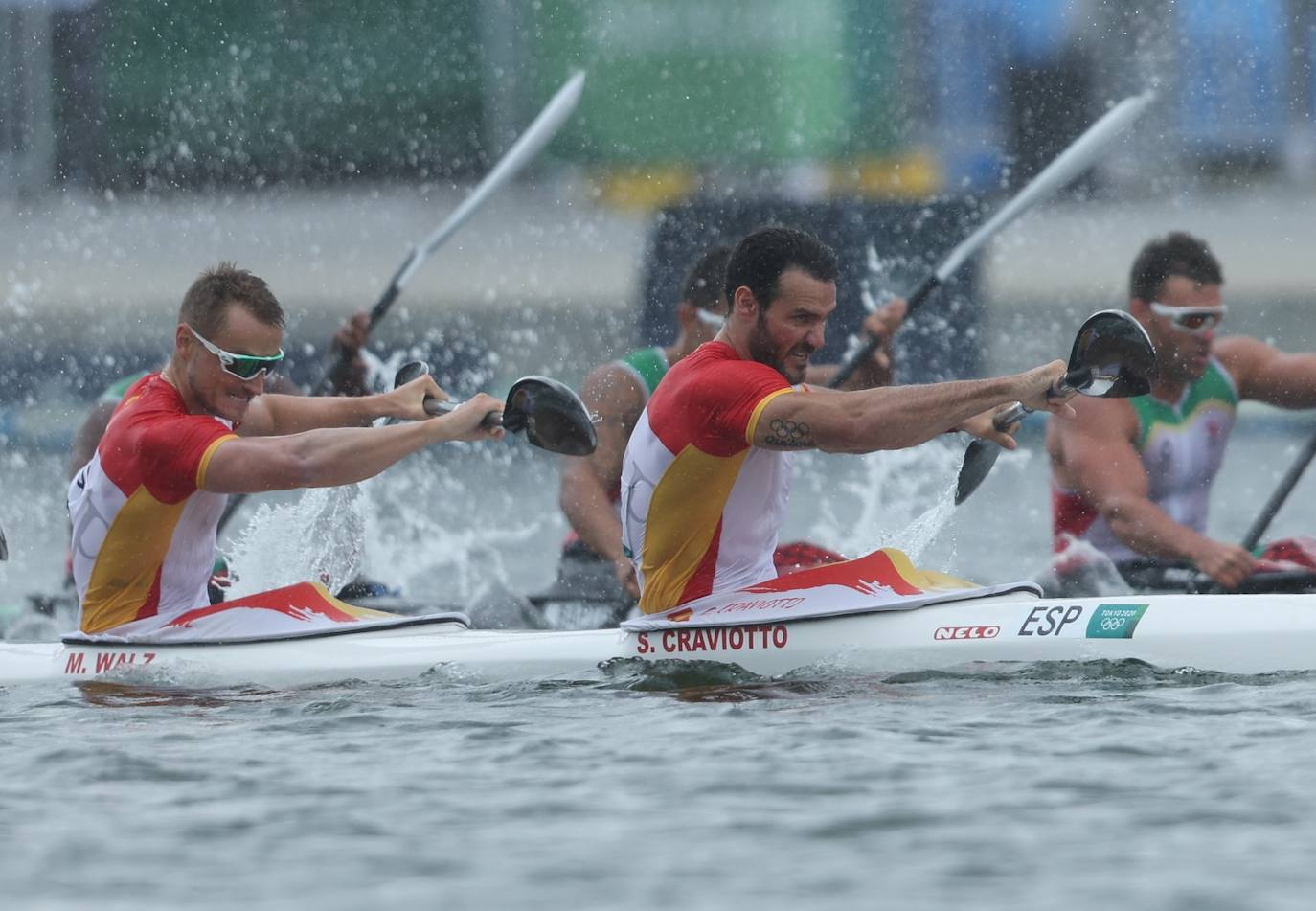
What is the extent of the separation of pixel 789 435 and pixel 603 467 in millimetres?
2287

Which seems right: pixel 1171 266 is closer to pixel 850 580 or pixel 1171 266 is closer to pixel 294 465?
pixel 850 580

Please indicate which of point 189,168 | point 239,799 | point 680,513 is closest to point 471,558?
point 680,513

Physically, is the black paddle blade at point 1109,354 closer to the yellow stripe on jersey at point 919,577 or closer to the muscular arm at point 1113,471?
the yellow stripe on jersey at point 919,577

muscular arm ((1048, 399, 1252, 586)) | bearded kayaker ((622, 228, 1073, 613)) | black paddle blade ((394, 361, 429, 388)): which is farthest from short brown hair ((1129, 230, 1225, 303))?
black paddle blade ((394, 361, 429, 388))

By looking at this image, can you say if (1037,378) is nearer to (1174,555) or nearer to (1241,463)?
(1174,555)

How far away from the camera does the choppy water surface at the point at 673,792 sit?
3713 mm

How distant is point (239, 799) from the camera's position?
14.4 feet

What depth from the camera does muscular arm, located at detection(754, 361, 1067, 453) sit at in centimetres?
528

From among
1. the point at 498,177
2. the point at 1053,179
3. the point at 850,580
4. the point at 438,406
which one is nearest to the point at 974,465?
the point at 850,580

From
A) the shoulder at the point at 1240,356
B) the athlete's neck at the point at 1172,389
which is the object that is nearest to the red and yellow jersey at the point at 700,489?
the athlete's neck at the point at 1172,389

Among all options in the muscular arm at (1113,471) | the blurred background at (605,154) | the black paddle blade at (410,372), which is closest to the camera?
the black paddle blade at (410,372)

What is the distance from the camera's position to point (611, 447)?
7699 mm

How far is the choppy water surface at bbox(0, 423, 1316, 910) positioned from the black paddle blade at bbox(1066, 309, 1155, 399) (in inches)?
29.8

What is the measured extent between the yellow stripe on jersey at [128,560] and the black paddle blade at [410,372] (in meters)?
0.85
